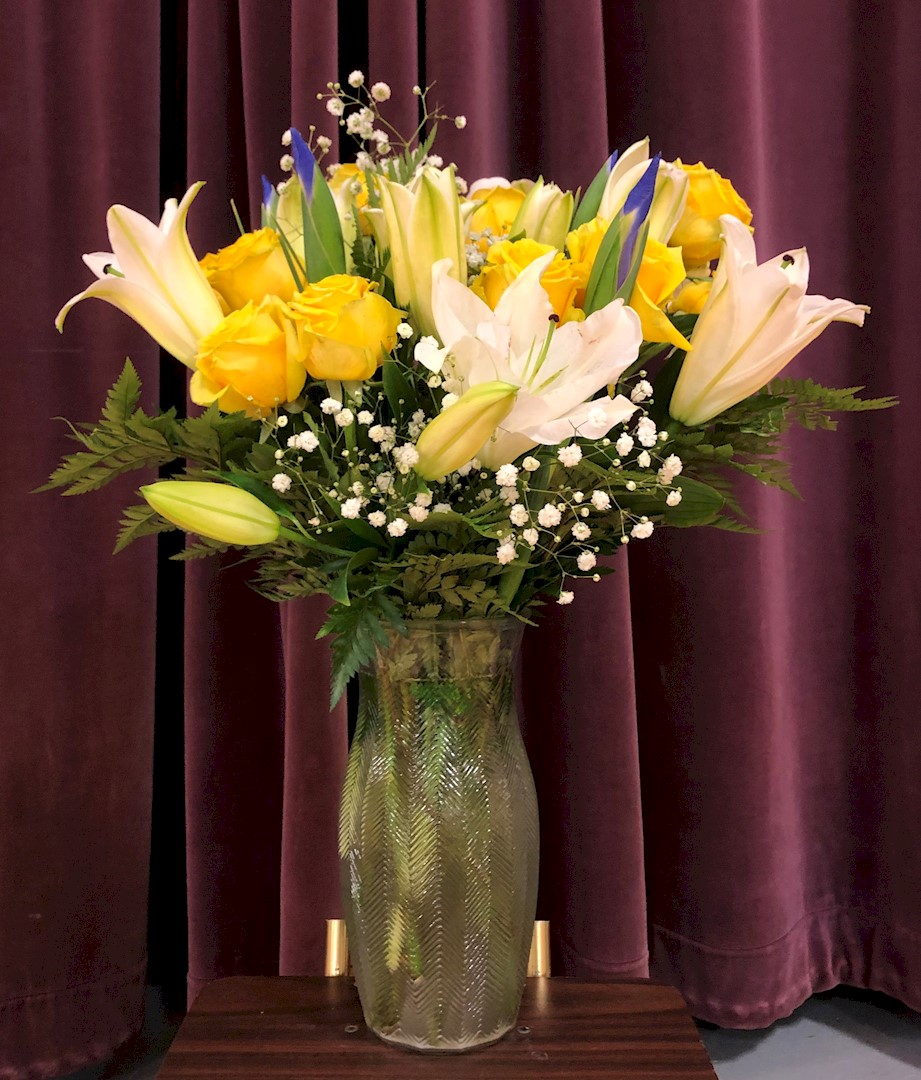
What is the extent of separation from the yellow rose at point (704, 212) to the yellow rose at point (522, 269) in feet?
0.37

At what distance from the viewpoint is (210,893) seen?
1.20 metres

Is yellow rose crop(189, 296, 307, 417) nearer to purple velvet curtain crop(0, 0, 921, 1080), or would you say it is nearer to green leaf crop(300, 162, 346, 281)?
green leaf crop(300, 162, 346, 281)

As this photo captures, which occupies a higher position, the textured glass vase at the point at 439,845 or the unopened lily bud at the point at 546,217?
the unopened lily bud at the point at 546,217

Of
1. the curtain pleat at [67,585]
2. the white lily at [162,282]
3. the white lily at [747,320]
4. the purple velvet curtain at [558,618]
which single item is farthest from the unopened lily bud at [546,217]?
the curtain pleat at [67,585]

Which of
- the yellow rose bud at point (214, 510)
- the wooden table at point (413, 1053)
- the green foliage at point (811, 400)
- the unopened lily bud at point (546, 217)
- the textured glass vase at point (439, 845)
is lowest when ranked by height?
the wooden table at point (413, 1053)

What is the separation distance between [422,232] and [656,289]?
15 centimetres

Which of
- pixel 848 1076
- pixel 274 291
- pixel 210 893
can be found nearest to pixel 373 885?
pixel 274 291

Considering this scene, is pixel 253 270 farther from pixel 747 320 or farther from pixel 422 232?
pixel 747 320

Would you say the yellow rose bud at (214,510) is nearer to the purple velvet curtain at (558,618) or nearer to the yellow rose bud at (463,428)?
the yellow rose bud at (463,428)

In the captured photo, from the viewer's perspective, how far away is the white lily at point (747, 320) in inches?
25.0

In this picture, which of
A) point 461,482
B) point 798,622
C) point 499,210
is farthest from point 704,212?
point 798,622

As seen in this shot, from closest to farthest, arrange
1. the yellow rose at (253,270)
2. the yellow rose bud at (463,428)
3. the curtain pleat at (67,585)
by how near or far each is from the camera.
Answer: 1. the yellow rose bud at (463,428)
2. the yellow rose at (253,270)
3. the curtain pleat at (67,585)

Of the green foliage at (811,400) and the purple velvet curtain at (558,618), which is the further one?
the purple velvet curtain at (558,618)

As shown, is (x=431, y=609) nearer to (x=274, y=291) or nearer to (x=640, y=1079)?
(x=274, y=291)
